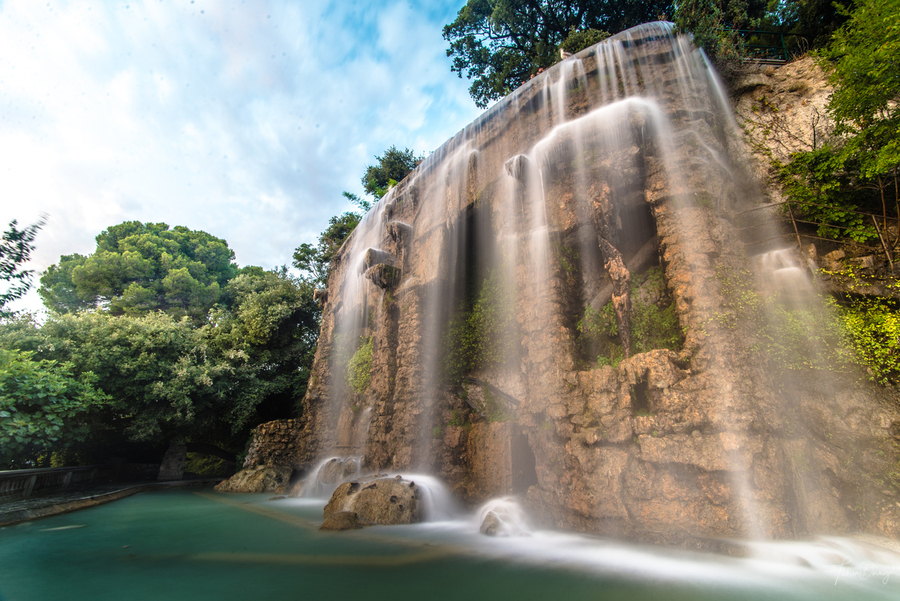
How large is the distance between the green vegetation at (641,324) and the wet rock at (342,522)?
647cm

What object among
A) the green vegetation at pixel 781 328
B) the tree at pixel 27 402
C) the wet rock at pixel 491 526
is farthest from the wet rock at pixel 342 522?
the green vegetation at pixel 781 328

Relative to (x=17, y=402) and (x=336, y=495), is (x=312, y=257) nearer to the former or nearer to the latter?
(x=17, y=402)

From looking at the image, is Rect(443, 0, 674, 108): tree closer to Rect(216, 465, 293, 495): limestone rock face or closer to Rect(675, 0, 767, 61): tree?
Rect(675, 0, 767, 61): tree

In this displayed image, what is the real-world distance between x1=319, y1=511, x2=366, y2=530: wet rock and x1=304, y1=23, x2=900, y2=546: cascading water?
3083mm

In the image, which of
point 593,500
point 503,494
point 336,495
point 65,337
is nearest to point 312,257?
point 65,337

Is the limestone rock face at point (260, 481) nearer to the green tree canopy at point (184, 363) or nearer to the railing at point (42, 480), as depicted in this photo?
the green tree canopy at point (184, 363)

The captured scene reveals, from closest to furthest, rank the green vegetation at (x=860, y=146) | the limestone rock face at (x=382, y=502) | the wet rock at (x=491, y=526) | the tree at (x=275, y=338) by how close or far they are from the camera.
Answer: the green vegetation at (x=860, y=146) → the wet rock at (x=491, y=526) → the limestone rock face at (x=382, y=502) → the tree at (x=275, y=338)

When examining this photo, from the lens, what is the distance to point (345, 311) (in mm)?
18875

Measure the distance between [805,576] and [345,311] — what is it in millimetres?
17443

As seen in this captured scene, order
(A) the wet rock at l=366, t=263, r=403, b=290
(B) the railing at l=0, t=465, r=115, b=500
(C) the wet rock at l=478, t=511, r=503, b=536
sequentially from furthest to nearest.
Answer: (A) the wet rock at l=366, t=263, r=403, b=290
(B) the railing at l=0, t=465, r=115, b=500
(C) the wet rock at l=478, t=511, r=503, b=536

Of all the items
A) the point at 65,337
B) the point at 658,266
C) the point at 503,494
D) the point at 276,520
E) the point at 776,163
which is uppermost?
the point at 776,163

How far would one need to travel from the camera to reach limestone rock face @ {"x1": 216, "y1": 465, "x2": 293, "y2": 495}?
14.8 m

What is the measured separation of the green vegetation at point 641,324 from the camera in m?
8.08

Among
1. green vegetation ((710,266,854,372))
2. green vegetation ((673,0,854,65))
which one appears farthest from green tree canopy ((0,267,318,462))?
green vegetation ((673,0,854,65))
